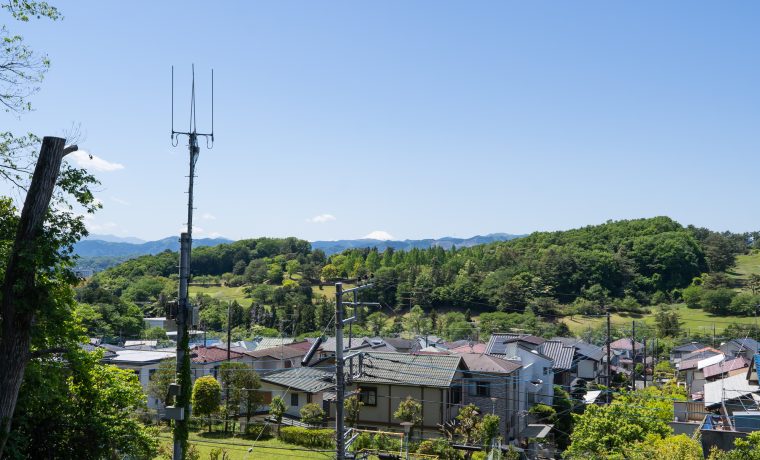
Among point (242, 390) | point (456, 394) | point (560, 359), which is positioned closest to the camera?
point (456, 394)

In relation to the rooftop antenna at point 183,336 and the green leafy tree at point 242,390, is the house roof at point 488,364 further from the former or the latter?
the rooftop antenna at point 183,336

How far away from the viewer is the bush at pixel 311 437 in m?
25.6

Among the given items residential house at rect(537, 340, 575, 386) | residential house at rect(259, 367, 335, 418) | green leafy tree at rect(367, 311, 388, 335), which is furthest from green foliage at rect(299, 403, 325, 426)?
green leafy tree at rect(367, 311, 388, 335)

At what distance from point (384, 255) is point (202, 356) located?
9753cm

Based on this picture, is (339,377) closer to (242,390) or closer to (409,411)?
(409,411)

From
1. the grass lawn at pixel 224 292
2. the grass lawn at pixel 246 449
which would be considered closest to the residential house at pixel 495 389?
the grass lawn at pixel 246 449

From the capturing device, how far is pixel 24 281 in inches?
350

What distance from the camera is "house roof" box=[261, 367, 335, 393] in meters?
29.5

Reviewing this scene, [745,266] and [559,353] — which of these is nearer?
[559,353]

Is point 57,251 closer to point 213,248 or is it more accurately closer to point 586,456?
point 586,456

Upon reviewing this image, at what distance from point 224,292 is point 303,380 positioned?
85.2 meters

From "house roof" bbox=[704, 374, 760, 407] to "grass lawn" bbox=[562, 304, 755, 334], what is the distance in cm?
4749

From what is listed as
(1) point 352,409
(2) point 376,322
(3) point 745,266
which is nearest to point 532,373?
(1) point 352,409

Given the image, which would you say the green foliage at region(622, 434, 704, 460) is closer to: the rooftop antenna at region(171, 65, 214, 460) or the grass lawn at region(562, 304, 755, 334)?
the rooftop antenna at region(171, 65, 214, 460)
